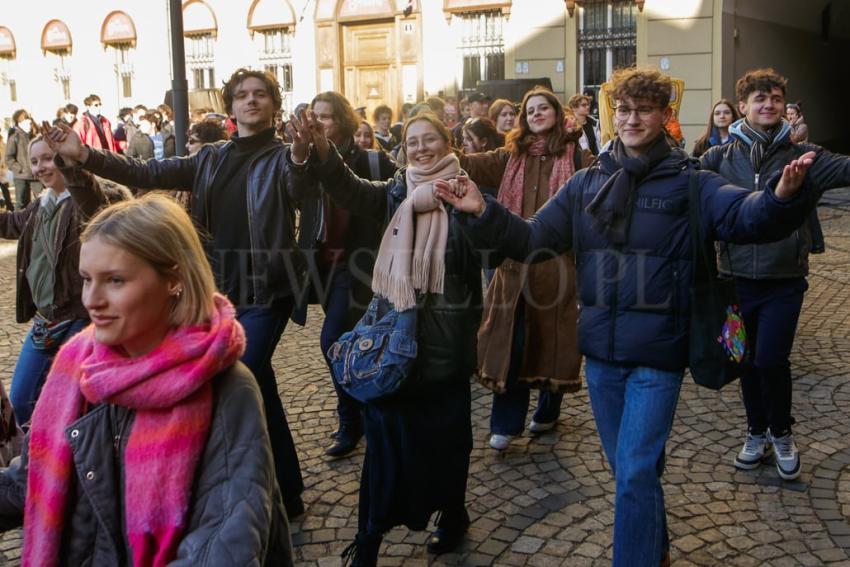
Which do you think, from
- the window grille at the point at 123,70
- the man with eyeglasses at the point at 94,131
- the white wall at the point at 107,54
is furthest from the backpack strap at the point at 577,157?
the window grille at the point at 123,70

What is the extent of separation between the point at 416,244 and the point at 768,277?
6.49 feet

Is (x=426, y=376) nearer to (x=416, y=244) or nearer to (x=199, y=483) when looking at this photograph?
(x=416, y=244)

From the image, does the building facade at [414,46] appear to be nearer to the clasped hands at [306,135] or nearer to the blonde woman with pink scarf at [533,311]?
the blonde woman with pink scarf at [533,311]

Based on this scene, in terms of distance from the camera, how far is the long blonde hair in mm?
2109

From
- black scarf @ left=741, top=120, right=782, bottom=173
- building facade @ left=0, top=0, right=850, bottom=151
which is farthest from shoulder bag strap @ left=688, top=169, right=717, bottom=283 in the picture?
building facade @ left=0, top=0, right=850, bottom=151

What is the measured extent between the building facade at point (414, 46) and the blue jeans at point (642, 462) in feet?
47.7

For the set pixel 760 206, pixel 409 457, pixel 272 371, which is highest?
pixel 760 206

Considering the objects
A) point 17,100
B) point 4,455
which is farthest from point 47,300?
point 17,100

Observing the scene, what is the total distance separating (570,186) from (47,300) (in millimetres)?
2507

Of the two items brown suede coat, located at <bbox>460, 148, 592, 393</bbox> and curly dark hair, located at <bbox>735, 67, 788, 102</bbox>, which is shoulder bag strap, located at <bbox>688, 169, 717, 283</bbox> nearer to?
curly dark hair, located at <bbox>735, 67, 788, 102</bbox>

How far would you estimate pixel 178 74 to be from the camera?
754 centimetres

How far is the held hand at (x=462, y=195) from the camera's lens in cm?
353

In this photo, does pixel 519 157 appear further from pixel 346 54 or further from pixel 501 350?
pixel 346 54

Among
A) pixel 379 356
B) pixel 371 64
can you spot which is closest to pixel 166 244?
pixel 379 356
